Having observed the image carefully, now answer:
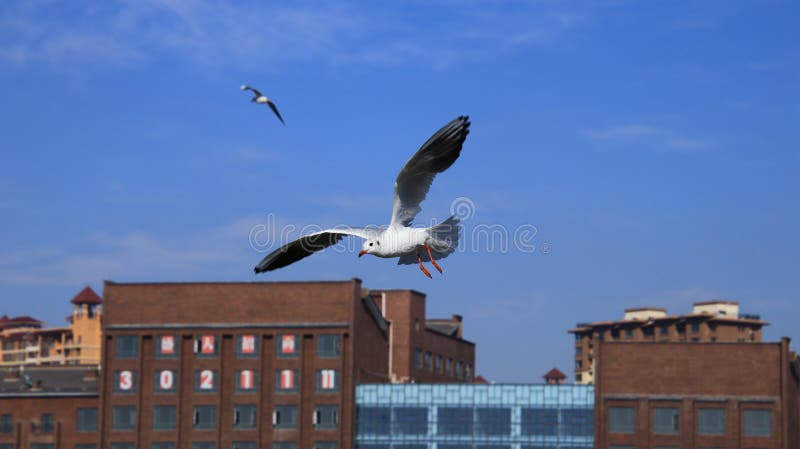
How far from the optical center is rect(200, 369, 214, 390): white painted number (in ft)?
364

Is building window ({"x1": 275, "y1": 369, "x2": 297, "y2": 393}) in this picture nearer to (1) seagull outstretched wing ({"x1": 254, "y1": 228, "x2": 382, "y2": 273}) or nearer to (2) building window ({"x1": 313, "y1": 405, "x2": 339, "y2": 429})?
(2) building window ({"x1": 313, "y1": 405, "x2": 339, "y2": 429})

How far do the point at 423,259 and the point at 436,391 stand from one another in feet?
257

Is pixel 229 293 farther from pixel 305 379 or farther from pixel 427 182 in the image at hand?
pixel 427 182

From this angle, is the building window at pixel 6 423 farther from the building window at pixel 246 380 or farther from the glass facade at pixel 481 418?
the glass facade at pixel 481 418

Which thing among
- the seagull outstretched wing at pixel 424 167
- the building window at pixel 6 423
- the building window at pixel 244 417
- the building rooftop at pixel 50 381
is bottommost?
the building window at pixel 6 423

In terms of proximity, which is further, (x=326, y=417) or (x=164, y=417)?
(x=164, y=417)

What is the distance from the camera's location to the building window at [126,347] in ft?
370

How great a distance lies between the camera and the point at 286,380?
11038 centimetres

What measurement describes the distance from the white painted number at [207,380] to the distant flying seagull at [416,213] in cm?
7945

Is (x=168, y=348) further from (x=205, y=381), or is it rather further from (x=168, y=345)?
(x=205, y=381)

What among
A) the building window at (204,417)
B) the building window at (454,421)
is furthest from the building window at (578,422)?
the building window at (204,417)

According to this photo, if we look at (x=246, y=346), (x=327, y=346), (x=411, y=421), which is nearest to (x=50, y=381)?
(x=246, y=346)

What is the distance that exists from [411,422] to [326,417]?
6106 mm

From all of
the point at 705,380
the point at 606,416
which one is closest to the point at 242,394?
the point at 606,416
